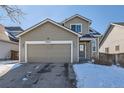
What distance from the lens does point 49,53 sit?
2044 centimetres

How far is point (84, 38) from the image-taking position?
936 inches

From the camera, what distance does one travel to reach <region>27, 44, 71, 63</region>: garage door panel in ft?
66.5

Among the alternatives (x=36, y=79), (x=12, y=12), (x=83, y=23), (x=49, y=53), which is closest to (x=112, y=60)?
(x=49, y=53)

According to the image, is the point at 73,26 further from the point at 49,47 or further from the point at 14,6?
the point at 14,6

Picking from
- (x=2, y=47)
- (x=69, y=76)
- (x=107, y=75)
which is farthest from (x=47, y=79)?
(x=2, y=47)

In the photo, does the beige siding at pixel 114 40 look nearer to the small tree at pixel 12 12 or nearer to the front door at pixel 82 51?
the front door at pixel 82 51

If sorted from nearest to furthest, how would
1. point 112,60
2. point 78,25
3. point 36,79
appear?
point 36,79 → point 112,60 → point 78,25

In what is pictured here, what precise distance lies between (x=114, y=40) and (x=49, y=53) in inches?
276

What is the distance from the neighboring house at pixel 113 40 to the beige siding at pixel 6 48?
841cm

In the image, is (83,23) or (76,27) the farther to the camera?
(76,27)

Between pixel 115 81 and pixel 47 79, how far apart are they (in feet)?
11.1

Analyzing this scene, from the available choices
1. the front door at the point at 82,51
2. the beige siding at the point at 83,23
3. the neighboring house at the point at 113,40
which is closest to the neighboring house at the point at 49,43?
the front door at the point at 82,51

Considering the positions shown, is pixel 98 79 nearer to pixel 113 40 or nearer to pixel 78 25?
pixel 78 25

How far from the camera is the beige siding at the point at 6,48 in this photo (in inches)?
877
